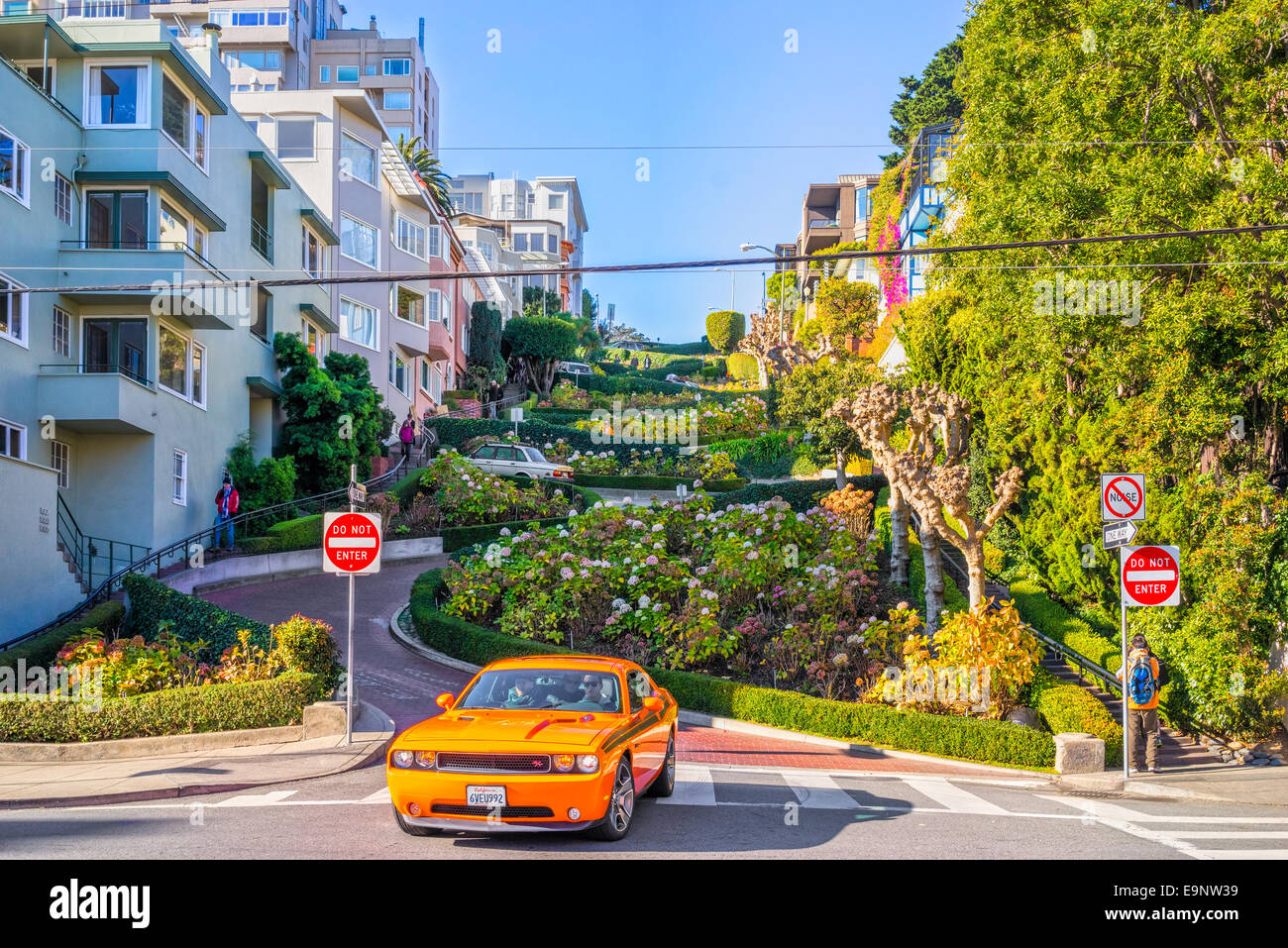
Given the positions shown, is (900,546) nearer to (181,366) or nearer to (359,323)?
(181,366)

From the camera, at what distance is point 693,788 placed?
12.0 m

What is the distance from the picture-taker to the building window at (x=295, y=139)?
1619 inches

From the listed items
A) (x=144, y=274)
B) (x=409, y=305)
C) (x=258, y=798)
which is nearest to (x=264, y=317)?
(x=144, y=274)

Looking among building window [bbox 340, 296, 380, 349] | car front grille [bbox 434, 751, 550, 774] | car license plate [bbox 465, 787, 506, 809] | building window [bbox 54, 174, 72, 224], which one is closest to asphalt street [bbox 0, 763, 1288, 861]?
car license plate [bbox 465, 787, 506, 809]

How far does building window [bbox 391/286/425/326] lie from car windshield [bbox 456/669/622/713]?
38.2 metres

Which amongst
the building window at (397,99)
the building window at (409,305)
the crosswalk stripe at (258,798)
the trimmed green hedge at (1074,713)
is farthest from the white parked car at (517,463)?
the building window at (397,99)

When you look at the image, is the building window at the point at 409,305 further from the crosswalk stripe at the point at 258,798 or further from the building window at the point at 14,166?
the crosswalk stripe at the point at 258,798

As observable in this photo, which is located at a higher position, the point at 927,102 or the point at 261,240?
the point at 927,102

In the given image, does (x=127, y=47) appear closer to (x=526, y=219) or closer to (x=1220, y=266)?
(x=1220, y=266)

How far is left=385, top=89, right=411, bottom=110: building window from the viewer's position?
270ft

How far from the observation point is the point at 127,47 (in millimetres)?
24547

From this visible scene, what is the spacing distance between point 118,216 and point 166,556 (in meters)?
7.70

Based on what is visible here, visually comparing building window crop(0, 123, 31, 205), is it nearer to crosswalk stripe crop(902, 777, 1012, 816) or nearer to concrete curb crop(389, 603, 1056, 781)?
concrete curb crop(389, 603, 1056, 781)
